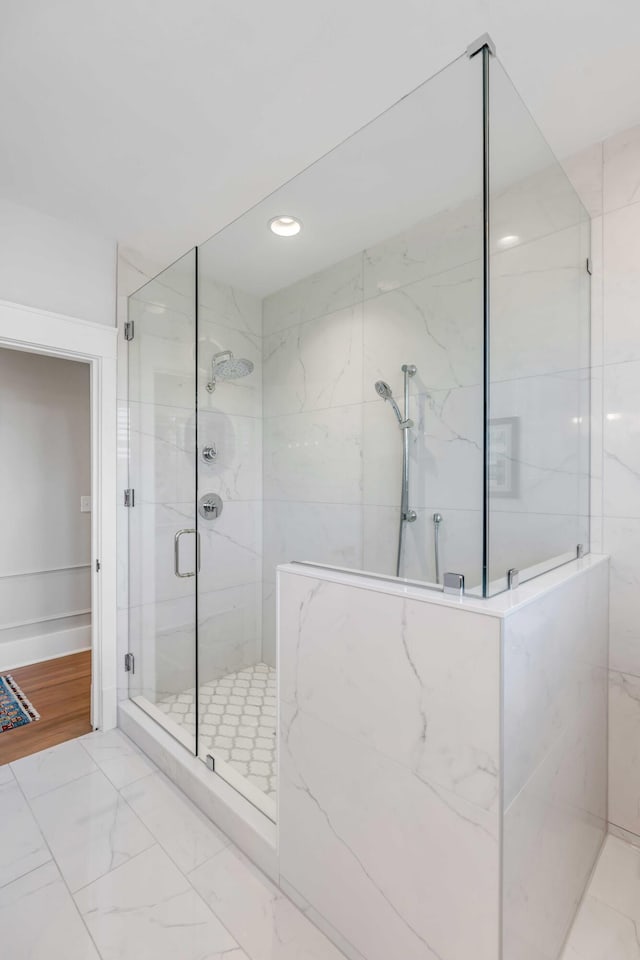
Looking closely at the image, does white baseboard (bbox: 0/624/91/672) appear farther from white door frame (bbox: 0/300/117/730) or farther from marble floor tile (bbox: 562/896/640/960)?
marble floor tile (bbox: 562/896/640/960)

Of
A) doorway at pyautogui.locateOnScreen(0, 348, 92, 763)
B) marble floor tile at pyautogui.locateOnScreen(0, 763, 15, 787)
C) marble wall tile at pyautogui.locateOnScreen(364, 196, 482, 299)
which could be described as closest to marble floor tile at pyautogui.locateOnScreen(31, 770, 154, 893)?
marble floor tile at pyautogui.locateOnScreen(0, 763, 15, 787)

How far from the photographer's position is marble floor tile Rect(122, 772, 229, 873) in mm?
1587

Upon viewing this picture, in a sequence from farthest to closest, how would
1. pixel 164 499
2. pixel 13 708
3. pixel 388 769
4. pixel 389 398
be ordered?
pixel 13 708 → pixel 164 499 → pixel 389 398 → pixel 388 769

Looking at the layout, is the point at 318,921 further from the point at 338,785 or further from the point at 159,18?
the point at 159,18

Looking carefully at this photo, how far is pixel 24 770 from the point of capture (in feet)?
6.73

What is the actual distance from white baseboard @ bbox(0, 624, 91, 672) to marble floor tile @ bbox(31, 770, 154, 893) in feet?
5.46

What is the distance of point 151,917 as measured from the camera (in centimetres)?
135

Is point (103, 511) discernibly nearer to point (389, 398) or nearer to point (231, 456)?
point (231, 456)

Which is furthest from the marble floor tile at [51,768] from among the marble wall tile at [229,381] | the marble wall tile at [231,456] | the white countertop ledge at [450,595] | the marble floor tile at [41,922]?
the marble wall tile at [229,381]

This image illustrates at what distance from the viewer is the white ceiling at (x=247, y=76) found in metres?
1.27

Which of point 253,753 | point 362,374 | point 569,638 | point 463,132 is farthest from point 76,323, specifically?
point 569,638

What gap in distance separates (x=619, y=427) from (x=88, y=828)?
2.38 m

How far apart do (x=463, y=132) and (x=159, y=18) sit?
36.7 inches

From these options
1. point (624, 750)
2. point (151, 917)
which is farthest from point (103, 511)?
point (624, 750)
